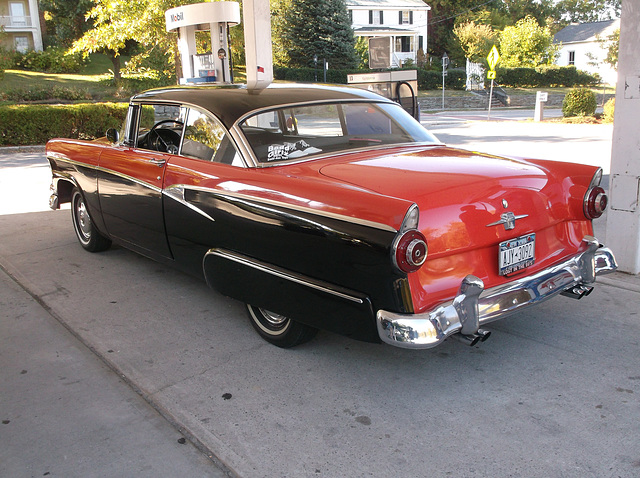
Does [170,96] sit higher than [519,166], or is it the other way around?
[170,96]

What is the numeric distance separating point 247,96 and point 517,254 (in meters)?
2.11

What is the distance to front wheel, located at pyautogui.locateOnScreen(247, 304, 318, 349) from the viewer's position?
3701mm

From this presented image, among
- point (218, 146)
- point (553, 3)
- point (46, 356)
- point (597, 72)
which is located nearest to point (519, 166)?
point (218, 146)

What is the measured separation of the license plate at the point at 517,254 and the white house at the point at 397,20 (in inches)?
2259

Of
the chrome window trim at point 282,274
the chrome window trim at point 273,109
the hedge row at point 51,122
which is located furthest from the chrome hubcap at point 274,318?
the hedge row at point 51,122

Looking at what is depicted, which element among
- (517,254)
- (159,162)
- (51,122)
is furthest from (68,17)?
(517,254)

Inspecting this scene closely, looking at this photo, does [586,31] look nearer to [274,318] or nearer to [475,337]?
[274,318]

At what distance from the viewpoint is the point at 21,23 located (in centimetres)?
4612

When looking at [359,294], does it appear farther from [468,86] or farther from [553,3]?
[553,3]

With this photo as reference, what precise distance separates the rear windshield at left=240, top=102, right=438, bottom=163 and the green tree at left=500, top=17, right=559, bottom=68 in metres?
47.1

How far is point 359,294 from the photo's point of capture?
9.82 feet

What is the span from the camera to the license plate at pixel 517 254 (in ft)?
10.8

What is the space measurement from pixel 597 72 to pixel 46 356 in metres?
58.4

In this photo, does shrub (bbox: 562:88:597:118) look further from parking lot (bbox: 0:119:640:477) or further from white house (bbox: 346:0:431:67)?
white house (bbox: 346:0:431:67)
